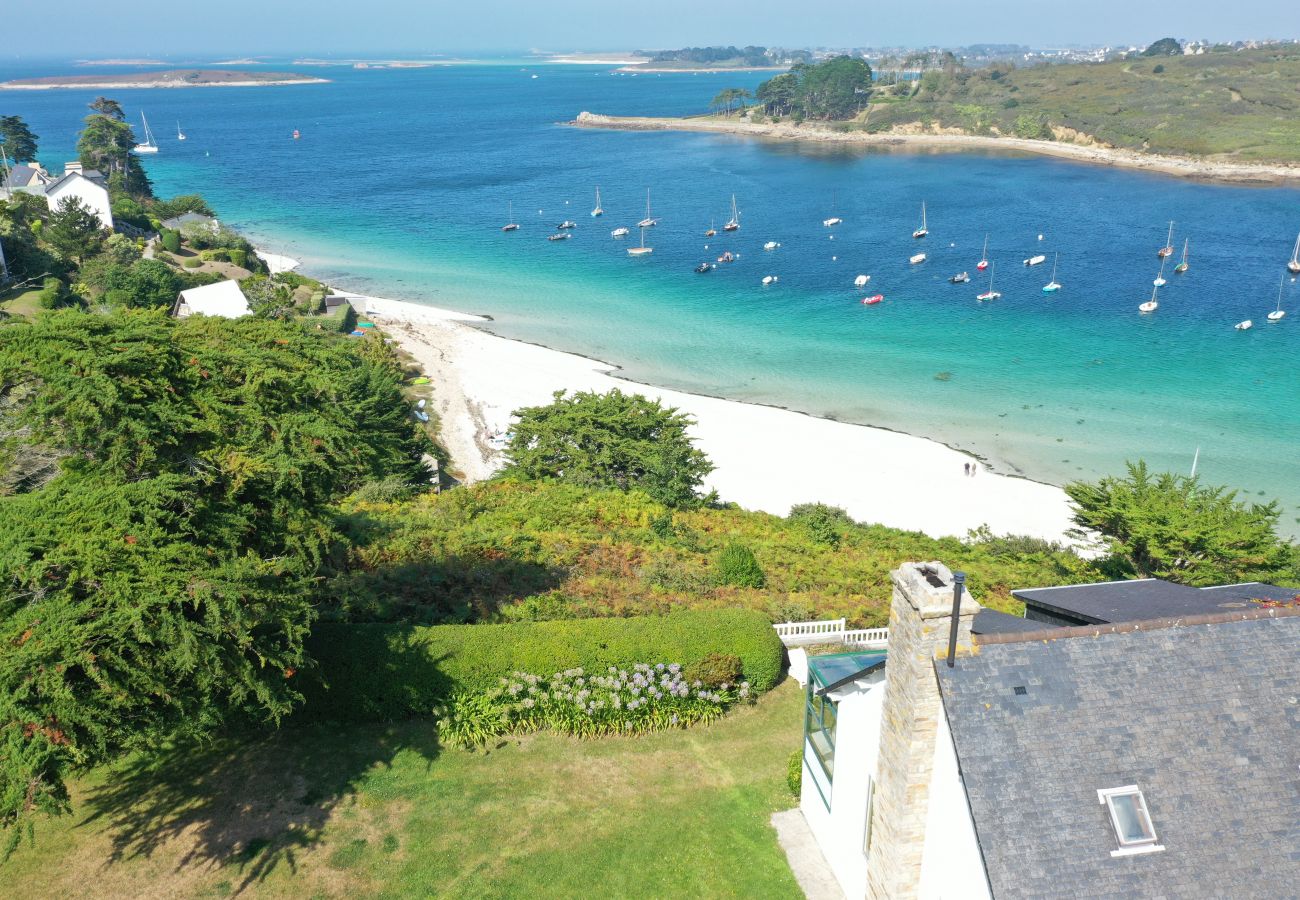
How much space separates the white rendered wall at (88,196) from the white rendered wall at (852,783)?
7864 cm

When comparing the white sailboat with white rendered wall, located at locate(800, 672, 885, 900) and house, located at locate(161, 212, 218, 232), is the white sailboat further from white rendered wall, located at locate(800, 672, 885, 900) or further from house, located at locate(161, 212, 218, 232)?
house, located at locate(161, 212, 218, 232)

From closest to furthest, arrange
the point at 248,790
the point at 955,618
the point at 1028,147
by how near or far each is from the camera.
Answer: the point at 955,618
the point at 248,790
the point at 1028,147

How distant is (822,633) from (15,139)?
348 ft

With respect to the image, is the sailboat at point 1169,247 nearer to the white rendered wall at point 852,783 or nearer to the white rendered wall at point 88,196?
the white rendered wall at point 852,783

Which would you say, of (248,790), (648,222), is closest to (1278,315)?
(648,222)

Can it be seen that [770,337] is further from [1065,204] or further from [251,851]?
[1065,204]

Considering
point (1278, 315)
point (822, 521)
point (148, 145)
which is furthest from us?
point (148, 145)

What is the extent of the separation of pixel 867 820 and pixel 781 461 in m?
33.4

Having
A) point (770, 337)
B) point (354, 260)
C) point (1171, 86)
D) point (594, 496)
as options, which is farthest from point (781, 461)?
point (1171, 86)

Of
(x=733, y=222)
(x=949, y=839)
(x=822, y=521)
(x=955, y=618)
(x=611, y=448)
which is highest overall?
(x=955, y=618)

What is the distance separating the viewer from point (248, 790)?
16016 millimetres

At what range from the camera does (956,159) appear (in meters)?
154

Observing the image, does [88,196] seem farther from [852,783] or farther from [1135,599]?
[1135,599]

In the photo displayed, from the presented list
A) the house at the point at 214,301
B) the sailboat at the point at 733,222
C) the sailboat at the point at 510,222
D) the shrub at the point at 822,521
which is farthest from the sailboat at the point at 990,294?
the house at the point at 214,301
